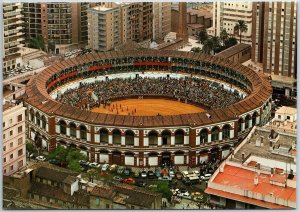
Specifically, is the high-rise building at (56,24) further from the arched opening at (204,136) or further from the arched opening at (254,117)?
the arched opening at (204,136)

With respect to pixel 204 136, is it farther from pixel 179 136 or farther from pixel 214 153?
pixel 179 136

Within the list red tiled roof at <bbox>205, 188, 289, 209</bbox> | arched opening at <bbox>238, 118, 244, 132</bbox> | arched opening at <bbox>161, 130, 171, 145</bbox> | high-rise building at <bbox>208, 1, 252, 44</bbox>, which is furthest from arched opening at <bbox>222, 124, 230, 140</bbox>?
high-rise building at <bbox>208, 1, 252, 44</bbox>

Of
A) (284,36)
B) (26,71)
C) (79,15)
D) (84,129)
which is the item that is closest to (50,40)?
(79,15)

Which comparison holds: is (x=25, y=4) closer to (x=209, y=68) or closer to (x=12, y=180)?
(x=209, y=68)

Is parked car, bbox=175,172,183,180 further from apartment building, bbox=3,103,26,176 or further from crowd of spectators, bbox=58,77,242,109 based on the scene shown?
crowd of spectators, bbox=58,77,242,109

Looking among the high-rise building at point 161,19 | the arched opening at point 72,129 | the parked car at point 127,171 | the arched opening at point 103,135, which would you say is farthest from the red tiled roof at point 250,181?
the high-rise building at point 161,19
